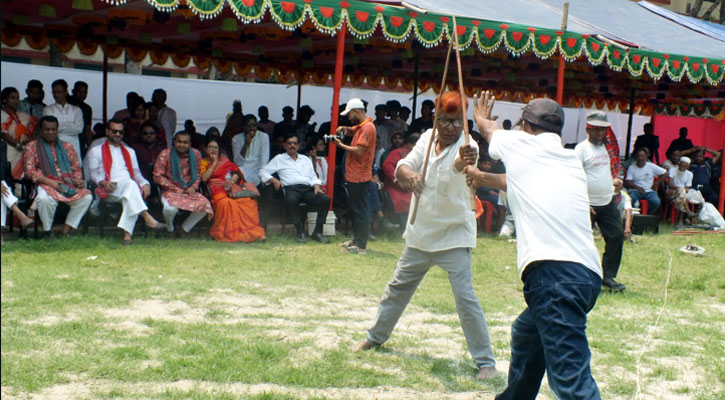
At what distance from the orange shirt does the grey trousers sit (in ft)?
12.8

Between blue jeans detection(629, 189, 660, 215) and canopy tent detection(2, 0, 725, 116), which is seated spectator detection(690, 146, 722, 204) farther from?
blue jeans detection(629, 189, 660, 215)

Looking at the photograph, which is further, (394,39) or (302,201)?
(394,39)

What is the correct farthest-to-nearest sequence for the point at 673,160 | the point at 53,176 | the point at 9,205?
the point at 673,160
the point at 53,176
the point at 9,205

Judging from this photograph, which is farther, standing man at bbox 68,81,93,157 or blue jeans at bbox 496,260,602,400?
standing man at bbox 68,81,93,157

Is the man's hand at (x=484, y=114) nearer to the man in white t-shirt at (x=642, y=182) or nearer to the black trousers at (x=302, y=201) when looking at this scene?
the black trousers at (x=302, y=201)

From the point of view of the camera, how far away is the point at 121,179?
8328mm

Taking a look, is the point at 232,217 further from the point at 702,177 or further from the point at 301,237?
the point at 702,177

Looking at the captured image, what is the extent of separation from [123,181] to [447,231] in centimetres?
501

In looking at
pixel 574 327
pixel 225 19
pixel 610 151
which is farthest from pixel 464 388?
pixel 225 19

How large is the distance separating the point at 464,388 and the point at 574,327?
1.31 metres

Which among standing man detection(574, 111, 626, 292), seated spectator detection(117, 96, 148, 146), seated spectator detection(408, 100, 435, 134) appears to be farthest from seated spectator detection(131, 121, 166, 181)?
standing man detection(574, 111, 626, 292)

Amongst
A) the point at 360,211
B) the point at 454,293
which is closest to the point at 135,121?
the point at 360,211

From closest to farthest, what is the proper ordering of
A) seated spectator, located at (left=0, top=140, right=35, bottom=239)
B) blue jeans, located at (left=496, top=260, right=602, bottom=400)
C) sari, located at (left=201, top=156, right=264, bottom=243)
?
blue jeans, located at (left=496, top=260, right=602, bottom=400) < seated spectator, located at (left=0, top=140, right=35, bottom=239) < sari, located at (left=201, top=156, right=264, bottom=243)

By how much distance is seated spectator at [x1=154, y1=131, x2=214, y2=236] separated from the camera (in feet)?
28.1
